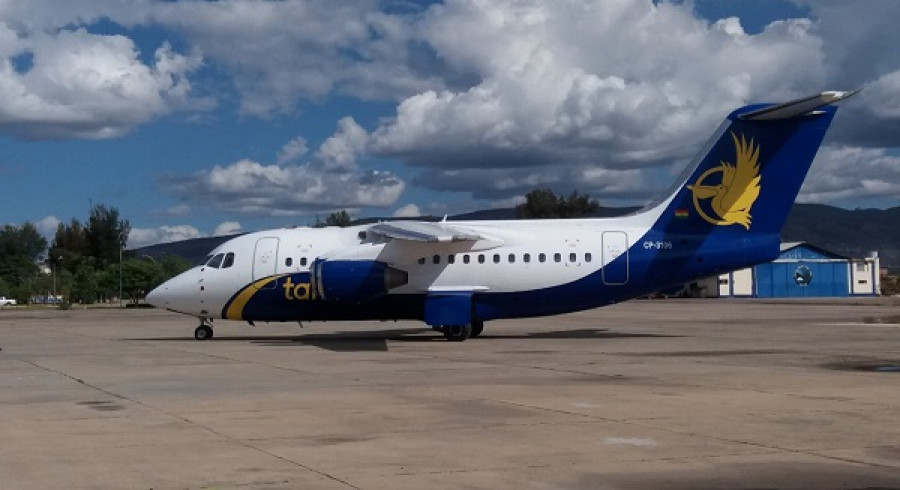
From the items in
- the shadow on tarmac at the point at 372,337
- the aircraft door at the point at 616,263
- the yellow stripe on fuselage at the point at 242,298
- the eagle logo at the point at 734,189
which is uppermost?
the eagle logo at the point at 734,189

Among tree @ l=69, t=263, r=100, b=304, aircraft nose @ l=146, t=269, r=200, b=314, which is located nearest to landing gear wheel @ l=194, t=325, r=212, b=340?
aircraft nose @ l=146, t=269, r=200, b=314

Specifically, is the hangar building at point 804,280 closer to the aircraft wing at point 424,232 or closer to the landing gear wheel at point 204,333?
the landing gear wheel at point 204,333

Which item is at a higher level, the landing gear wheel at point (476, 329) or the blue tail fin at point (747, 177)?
the blue tail fin at point (747, 177)

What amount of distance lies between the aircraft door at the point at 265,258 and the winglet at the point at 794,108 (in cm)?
1481

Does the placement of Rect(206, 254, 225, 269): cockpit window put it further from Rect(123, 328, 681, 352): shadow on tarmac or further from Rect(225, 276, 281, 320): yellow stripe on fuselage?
Rect(123, 328, 681, 352): shadow on tarmac

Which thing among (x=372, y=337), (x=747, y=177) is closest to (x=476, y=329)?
(x=372, y=337)

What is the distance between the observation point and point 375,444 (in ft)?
41.2

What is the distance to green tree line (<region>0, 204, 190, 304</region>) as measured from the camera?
411 feet

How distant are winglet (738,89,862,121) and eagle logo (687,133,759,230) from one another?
857 millimetres

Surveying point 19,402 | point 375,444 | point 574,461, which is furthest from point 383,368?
point 574,461

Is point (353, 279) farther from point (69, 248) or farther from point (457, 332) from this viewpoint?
point (69, 248)

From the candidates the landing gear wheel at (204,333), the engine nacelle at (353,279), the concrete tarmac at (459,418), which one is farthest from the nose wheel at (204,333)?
the concrete tarmac at (459,418)

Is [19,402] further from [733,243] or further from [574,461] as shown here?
[733,243]

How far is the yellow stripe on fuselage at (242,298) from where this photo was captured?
34.4 m
